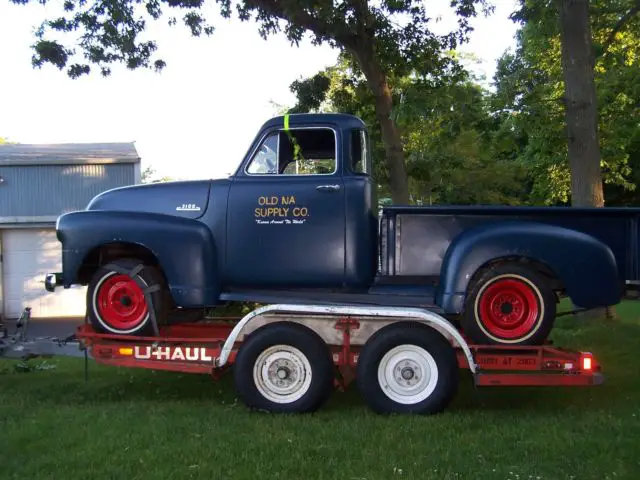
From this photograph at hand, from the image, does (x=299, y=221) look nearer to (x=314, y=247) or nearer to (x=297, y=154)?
(x=314, y=247)

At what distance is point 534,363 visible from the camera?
532 cm

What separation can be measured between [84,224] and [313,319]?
7.22ft

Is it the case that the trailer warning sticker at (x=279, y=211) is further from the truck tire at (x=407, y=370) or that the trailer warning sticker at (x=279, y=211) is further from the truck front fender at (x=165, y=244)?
the truck tire at (x=407, y=370)

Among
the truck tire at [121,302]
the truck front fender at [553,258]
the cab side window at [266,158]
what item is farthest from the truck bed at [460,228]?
the truck tire at [121,302]

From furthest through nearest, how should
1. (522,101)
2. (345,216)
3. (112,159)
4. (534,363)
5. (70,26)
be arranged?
(112,159) < (70,26) < (522,101) < (345,216) < (534,363)

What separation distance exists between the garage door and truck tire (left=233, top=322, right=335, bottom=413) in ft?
39.6

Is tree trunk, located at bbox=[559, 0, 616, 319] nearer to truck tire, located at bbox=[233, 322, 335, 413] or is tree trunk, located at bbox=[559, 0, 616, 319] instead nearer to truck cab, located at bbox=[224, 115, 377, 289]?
truck cab, located at bbox=[224, 115, 377, 289]

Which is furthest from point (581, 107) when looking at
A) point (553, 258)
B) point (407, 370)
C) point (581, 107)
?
point (407, 370)

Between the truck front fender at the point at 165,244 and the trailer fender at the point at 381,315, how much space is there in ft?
1.47

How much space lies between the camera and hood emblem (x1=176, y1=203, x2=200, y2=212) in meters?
5.98

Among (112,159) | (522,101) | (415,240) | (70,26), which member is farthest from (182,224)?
(112,159)

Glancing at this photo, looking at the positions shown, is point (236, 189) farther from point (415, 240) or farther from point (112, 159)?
point (112, 159)

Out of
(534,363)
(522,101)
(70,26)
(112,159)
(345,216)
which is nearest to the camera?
(534,363)

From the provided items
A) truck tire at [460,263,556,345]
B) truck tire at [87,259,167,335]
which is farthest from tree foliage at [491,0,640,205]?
truck tire at [87,259,167,335]
